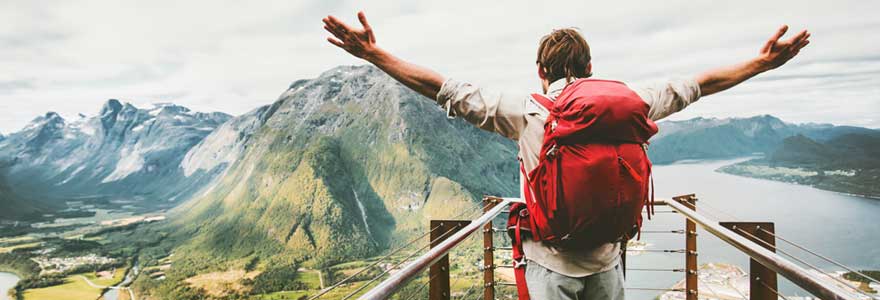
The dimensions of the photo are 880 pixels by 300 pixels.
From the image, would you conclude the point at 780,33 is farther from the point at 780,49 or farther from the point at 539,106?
the point at 539,106

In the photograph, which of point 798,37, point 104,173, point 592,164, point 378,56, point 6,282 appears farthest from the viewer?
point 104,173

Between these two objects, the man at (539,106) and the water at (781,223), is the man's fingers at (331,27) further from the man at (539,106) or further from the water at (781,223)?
the water at (781,223)

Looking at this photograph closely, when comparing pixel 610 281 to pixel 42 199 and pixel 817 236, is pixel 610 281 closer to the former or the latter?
pixel 817 236

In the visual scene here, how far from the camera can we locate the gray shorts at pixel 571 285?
1.34 meters

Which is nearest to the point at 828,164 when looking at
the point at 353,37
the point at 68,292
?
the point at 353,37

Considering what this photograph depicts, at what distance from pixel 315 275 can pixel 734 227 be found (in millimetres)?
93237

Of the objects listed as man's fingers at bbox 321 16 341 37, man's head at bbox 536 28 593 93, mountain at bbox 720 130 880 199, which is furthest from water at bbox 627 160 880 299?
man's fingers at bbox 321 16 341 37

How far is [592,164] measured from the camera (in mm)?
1183

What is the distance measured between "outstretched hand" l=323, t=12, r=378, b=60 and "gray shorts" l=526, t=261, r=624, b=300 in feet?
2.59

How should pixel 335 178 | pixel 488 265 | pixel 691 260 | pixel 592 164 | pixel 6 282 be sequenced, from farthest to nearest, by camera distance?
pixel 335 178, pixel 6 282, pixel 691 260, pixel 488 265, pixel 592 164

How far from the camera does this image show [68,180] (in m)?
184

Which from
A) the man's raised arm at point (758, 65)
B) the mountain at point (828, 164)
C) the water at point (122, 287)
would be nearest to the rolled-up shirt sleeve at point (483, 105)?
the man's raised arm at point (758, 65)

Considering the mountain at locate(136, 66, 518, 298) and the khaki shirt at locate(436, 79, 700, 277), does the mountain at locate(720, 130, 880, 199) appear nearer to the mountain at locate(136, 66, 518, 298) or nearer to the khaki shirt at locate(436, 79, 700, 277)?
the mountain at locate(136, 66, 518, 298)

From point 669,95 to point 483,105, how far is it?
24.2 inches
